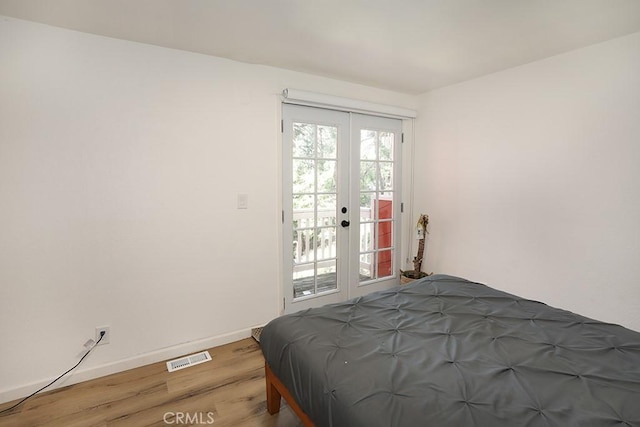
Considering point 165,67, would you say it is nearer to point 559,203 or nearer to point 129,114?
point 129,114

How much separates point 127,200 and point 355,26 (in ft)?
6.34

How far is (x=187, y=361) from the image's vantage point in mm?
2314

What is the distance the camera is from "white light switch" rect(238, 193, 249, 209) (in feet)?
8.57

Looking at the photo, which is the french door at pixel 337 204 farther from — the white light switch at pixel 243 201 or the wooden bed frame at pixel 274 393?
the wooden bed frame at pixel 274 393

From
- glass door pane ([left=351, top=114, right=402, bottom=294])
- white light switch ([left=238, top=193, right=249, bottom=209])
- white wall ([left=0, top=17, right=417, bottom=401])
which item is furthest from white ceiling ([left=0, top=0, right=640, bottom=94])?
white light switch ([left=238, top=193, right=249, bottom=209])

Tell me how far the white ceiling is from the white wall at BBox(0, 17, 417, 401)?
0.24 meters

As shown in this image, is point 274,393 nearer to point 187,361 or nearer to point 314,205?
point 187,361

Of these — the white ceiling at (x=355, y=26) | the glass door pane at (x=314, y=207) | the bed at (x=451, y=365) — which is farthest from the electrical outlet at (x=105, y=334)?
the white ceiling at (x=355, y=26)

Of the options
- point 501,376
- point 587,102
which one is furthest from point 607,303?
point 501,376

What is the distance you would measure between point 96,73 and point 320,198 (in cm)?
194

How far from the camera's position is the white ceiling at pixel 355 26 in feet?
5.66

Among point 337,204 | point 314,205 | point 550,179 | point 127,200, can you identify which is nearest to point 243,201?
point 314,205

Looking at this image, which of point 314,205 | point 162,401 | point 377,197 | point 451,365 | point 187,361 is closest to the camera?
point 451,365

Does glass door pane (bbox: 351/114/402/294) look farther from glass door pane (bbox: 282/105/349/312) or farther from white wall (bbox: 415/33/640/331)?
white wall (bbox: 415/33/640/331)
